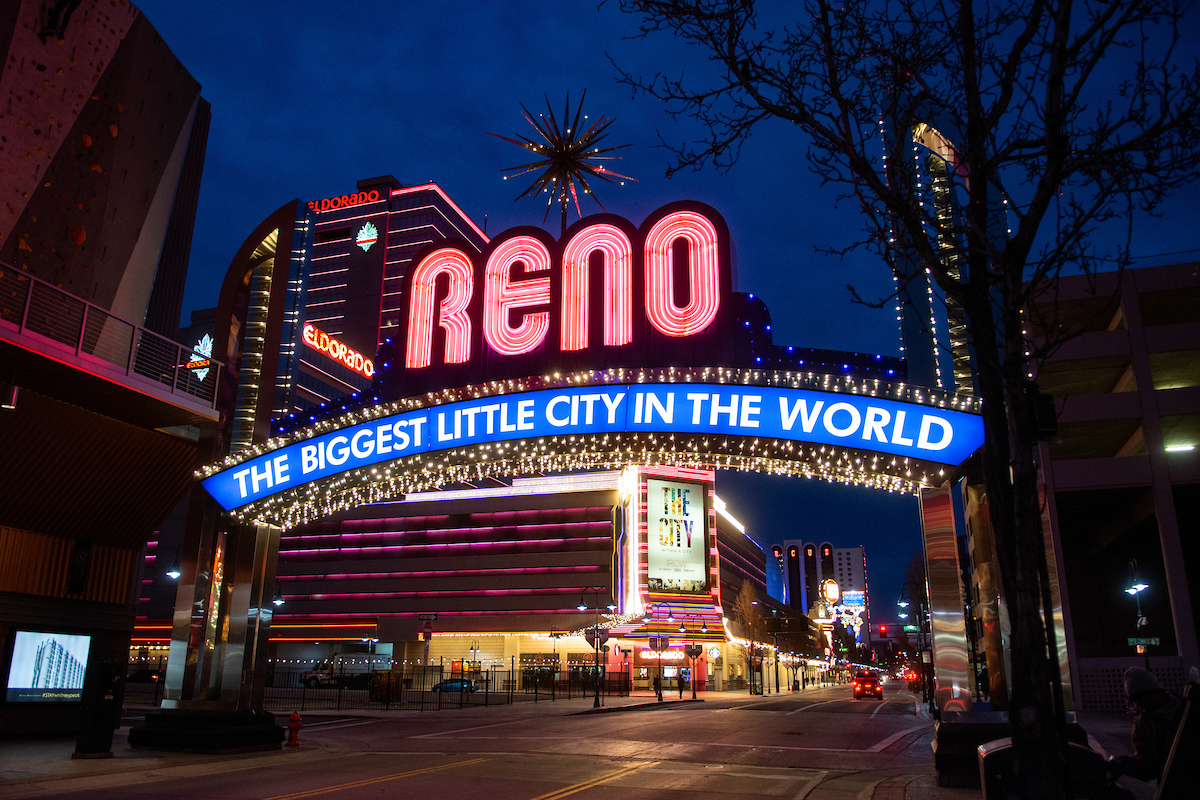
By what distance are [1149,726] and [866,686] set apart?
47906 mm

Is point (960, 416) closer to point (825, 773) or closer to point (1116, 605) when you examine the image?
point (825, 773)

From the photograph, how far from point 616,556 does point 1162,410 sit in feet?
130

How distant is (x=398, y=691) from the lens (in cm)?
3575

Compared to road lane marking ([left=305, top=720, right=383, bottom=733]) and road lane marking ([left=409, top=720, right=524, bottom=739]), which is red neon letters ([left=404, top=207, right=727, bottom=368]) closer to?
road lane marking ([left=409, top=720, right=524, bottom=739])

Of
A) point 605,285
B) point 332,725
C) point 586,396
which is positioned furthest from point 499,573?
point 586,396

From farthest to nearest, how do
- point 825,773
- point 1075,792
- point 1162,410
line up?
point 1162,410
point 825,773
point 1075,792

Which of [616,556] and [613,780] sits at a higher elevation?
[616,556]

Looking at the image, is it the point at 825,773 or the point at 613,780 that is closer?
the point at 613,780

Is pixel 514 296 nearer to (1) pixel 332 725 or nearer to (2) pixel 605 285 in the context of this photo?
(2) pixel 605 285

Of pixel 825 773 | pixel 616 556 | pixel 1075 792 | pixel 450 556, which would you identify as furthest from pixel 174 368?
pixel 450 556

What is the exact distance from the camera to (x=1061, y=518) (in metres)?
35.4

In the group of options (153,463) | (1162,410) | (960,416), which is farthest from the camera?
(1162,410)

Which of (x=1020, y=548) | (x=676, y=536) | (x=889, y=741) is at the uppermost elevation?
(x=676, y=536)

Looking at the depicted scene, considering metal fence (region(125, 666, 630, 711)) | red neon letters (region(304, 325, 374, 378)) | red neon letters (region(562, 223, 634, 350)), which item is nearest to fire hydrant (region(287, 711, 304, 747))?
metal fence (region(125, 666, 630, 711))
